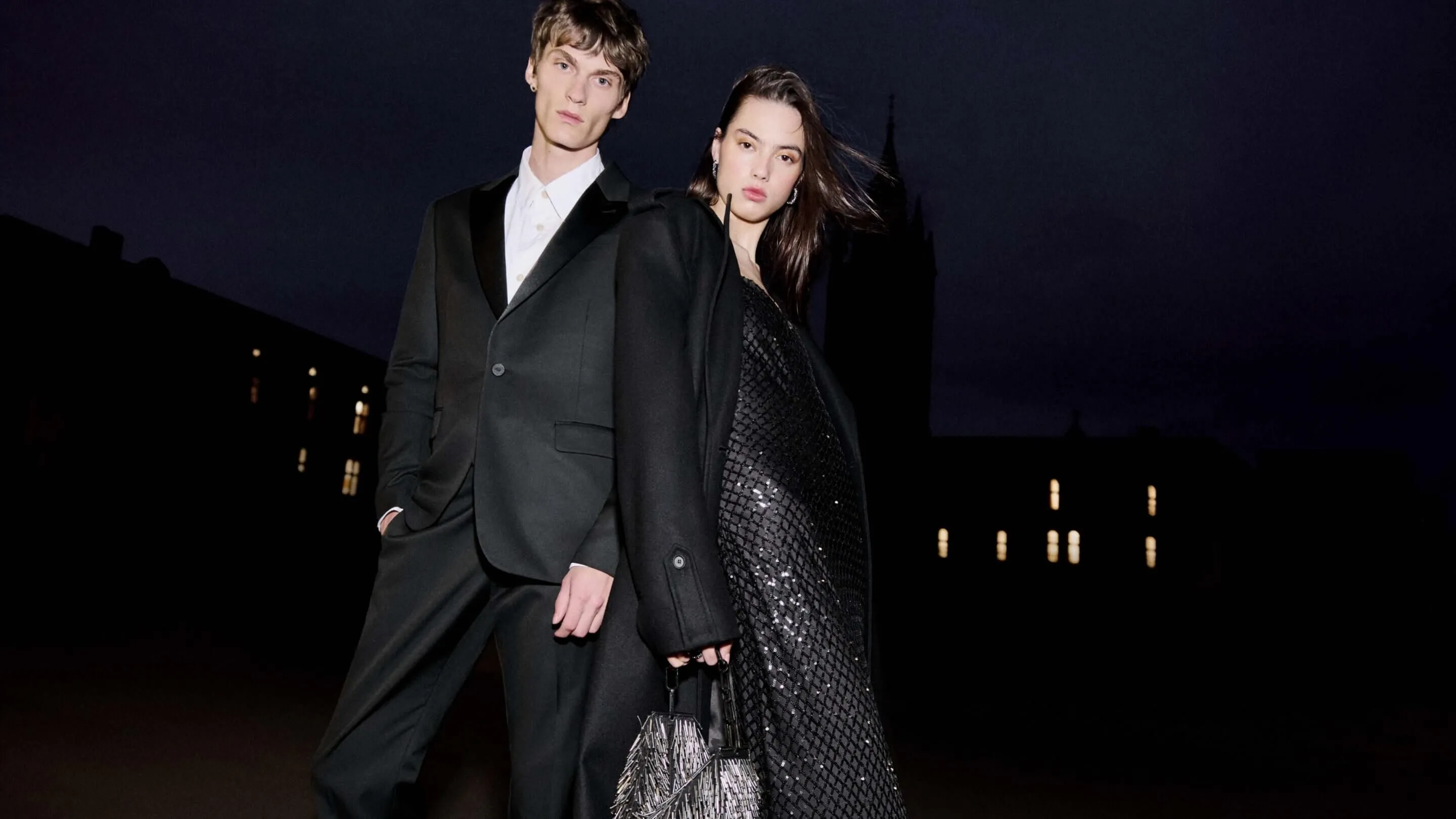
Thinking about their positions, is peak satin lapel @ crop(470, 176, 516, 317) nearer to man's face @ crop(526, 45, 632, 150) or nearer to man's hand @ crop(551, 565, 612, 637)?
man's face @ crop(526, 45, 632, 150)

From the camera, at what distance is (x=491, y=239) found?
8.61ft

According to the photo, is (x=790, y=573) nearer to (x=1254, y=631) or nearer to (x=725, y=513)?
(x=725, y=513)

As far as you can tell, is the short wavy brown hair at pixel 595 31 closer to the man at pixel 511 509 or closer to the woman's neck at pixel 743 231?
the man at pixel 511 509

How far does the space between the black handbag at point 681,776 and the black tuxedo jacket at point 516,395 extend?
14.5 inches

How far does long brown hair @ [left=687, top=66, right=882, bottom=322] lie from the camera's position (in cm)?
298

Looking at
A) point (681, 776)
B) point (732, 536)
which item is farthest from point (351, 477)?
point (681, 776)

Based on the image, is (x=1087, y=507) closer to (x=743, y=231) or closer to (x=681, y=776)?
(x=743, y=231)

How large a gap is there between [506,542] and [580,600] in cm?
22

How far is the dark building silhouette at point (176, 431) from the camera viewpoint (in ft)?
80.7

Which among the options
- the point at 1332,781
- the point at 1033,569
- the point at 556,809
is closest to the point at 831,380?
the point at 556,809

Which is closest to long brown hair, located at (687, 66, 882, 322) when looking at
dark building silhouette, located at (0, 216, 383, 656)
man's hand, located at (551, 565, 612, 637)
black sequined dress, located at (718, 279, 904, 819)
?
black sequined dress, located at (718, 279, 904, 819)

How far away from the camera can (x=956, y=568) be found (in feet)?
174

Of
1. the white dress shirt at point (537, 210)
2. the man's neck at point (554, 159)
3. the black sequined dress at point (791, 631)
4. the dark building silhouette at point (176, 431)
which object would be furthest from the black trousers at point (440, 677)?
the dark building silhouette at point (176, 431)

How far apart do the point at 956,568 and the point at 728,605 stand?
5272 centimetres
